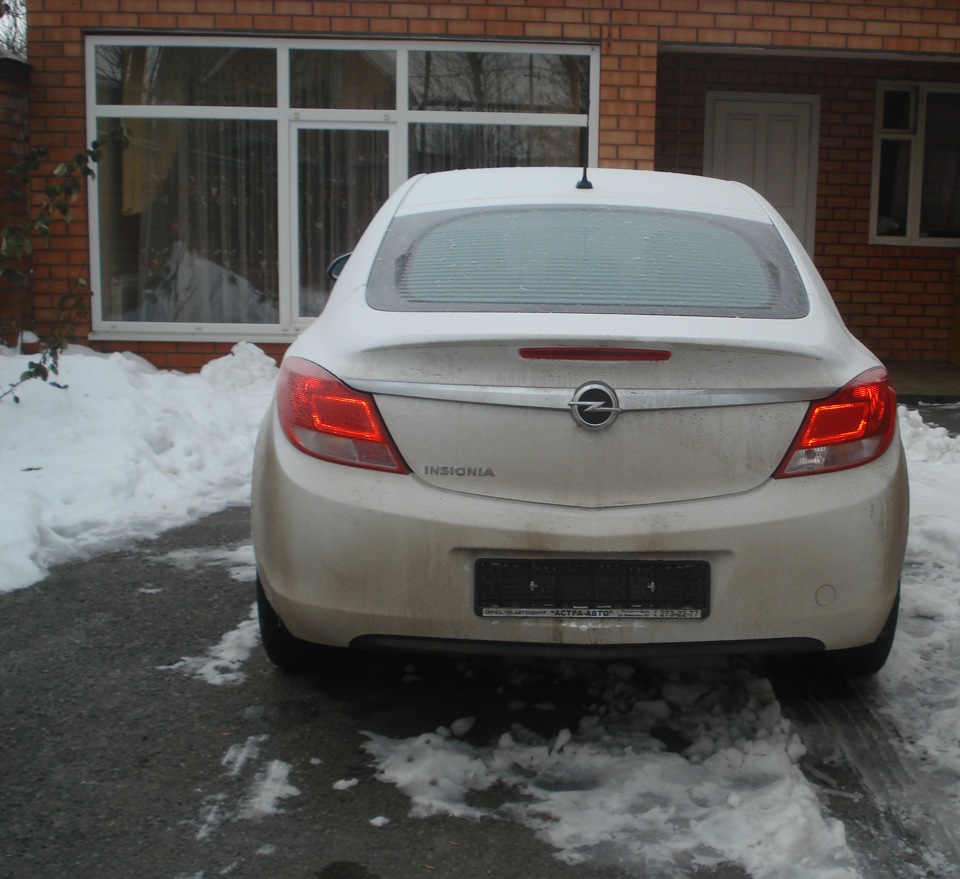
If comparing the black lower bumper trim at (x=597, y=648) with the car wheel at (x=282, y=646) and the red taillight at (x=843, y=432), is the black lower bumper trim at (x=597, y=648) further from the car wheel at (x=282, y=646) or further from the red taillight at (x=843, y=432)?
the car wheel at (x=282, y=646)

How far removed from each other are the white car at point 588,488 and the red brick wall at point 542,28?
7220mm

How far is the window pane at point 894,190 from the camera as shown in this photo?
1257cm

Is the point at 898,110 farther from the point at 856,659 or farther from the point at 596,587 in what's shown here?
the point at 596,587

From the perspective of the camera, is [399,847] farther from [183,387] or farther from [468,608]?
[183,387]

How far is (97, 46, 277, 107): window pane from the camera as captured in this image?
1017 centimetres

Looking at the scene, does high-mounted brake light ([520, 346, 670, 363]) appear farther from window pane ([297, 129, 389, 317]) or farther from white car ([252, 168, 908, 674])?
window pane ([297, 129, 389, 317])

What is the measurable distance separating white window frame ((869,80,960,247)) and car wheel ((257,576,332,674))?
999cm

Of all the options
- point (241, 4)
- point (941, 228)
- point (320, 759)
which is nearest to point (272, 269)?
point (241, 4)

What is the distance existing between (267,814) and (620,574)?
39.6 inches

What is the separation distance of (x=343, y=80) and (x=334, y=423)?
300 inches

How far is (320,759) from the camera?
3.33 m

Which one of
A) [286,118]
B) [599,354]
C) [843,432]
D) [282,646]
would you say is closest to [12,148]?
[286,118]

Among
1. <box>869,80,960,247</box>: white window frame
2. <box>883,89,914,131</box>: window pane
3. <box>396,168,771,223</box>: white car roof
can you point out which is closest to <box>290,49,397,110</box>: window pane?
<box>869,80,960,247</box>: white window frame

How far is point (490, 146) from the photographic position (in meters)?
10.4
